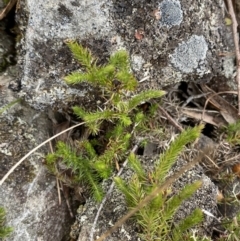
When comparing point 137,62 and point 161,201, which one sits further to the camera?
point 137,62

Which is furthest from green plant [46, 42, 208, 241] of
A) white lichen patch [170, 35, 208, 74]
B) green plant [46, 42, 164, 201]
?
white lichen patch [170, 35, 208, 74]

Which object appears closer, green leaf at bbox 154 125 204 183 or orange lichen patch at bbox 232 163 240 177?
green leaf at bbox 154 125 204 183

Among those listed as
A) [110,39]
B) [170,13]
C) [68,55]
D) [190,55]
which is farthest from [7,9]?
[190,55]

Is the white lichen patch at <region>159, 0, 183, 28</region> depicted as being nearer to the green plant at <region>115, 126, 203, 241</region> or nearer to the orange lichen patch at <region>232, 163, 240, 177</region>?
the green plant at <region>115, 126, 203, 241</region>

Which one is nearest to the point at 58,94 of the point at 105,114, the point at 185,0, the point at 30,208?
the point at 105,114

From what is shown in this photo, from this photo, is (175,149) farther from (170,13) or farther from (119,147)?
(170,13)

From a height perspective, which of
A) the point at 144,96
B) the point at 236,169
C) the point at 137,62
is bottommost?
the point at 236,169

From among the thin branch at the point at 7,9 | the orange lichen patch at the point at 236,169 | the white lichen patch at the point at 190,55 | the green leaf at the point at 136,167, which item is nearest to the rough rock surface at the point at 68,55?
the white lichen patch at the point at 190,55
